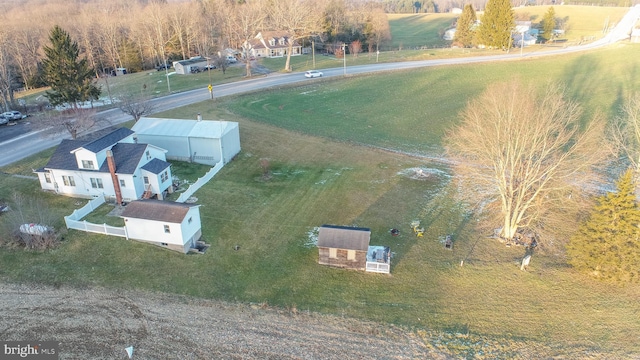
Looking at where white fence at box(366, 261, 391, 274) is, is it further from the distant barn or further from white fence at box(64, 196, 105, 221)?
white fence at box(64, 196, 105, 221)

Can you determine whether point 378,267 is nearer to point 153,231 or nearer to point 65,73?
point 153,231

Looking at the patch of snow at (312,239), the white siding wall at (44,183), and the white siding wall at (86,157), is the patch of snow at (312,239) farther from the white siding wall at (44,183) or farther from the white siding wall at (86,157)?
the white siding wall at (44,183)

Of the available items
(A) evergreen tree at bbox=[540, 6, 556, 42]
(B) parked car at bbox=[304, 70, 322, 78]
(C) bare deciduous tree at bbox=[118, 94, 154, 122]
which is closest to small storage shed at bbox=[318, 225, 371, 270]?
(C) bare deciduous tree at bbox=[118, 94, 154, 122]

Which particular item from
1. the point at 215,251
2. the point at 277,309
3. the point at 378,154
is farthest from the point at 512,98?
the point at 215,251

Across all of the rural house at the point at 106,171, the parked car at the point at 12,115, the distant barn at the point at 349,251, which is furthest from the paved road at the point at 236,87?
the distant barn at the point at 349,251

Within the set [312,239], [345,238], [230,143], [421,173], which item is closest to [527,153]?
[421,173]
